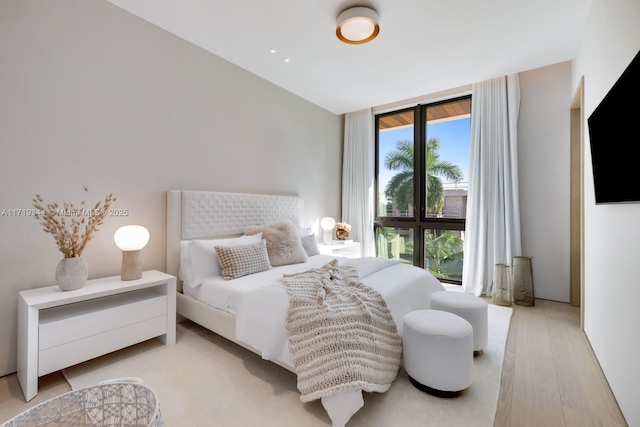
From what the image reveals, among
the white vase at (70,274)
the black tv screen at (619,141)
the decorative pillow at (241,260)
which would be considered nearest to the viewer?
the black tv screen at (619,141)

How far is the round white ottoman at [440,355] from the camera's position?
1.68 meters

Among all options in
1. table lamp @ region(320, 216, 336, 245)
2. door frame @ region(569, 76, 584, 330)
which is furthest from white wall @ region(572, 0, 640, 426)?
table lamp @ region(320, 216, 336, 245)

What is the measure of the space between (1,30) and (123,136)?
0.90m

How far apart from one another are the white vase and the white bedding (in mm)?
822

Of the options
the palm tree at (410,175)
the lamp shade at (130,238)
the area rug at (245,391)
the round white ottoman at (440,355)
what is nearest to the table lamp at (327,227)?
the palm tree at (410,175)

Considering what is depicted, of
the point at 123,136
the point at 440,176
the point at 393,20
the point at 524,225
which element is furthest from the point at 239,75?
the point at 524,225

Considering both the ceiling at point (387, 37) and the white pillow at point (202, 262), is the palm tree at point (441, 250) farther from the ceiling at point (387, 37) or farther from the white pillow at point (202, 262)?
the white pillow at point (202, 262)

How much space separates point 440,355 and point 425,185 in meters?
3.19

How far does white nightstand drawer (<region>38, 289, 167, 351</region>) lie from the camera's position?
5.95ft

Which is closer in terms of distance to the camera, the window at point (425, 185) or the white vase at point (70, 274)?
the white vase at point (70, 274)

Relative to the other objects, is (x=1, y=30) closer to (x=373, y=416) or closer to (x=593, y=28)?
(x=373, y=416)

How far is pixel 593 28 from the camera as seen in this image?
2279 mm

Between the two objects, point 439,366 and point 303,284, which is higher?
point 303,284

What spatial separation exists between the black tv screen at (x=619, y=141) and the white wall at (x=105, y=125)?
317 cm
